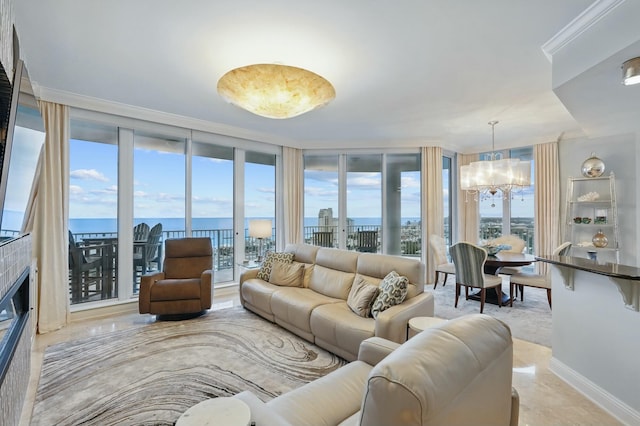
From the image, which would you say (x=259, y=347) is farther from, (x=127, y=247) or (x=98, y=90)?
(x=98, y=90)

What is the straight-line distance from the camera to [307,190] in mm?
5895

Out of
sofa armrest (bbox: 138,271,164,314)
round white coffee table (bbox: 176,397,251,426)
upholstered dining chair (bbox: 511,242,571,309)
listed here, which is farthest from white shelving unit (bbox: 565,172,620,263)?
sofa armrest (bbox: 138,271,164,314)

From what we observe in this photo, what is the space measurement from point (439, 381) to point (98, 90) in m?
4.25

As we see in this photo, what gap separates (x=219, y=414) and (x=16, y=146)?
179 cm

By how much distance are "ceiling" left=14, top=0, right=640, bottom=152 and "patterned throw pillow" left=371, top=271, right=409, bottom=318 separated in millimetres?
1988

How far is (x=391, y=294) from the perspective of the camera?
255cm

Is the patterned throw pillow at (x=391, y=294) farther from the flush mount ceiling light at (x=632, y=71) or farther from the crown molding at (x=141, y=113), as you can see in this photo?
the crown molding at (x=141, y=113)

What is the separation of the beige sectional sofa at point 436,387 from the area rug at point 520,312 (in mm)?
2560

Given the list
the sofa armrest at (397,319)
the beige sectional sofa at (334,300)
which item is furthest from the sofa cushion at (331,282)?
the sofa armrest at (397,319)

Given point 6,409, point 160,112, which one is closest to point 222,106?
point 160,112

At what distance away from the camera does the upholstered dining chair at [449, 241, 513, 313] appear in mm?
3771

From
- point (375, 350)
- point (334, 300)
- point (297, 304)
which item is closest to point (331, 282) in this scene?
point (334, 300)

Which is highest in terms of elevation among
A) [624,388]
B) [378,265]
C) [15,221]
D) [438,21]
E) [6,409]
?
[438,21]

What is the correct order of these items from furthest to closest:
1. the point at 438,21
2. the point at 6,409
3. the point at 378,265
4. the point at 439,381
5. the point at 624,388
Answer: the point at 378,265
the point at 438,21
the point at 624,388
the point at 6,409
the point at 439,381
